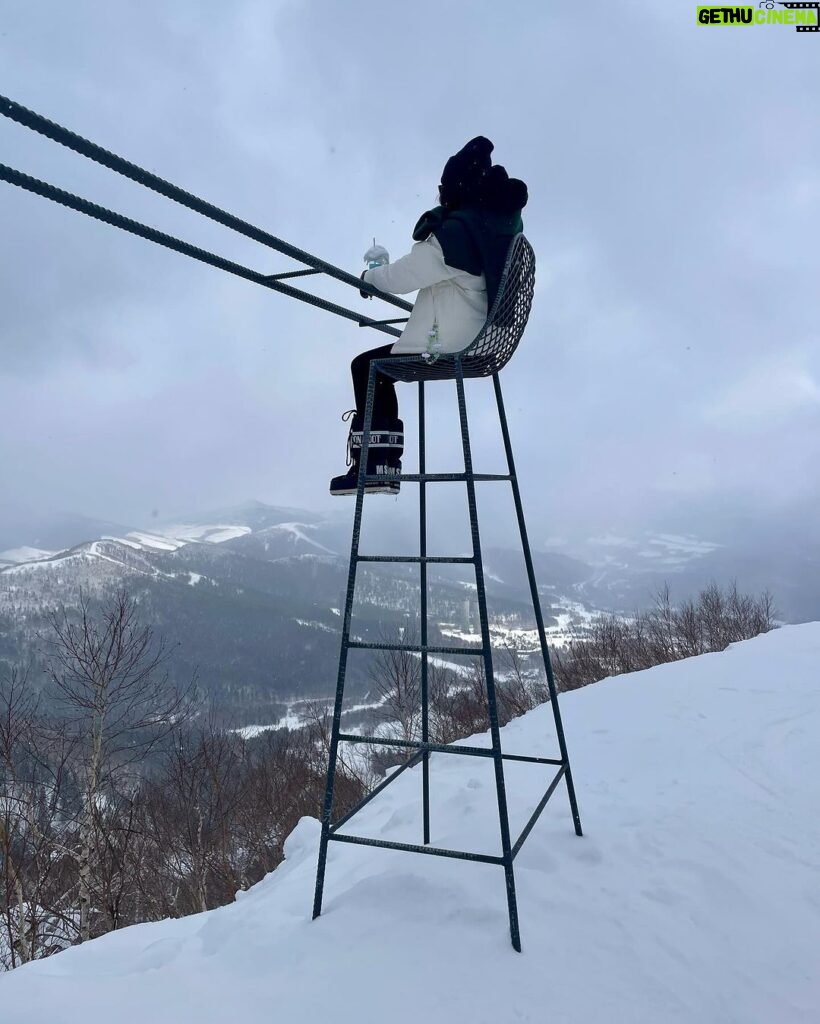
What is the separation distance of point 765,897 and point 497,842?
1250mm

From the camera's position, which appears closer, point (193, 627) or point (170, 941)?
point (170, 941)

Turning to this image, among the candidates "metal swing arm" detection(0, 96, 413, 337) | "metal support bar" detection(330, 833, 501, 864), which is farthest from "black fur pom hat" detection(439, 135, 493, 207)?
"metal support bar" detection(330, 833, 501, 864)

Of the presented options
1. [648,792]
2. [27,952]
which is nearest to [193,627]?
[27,952]

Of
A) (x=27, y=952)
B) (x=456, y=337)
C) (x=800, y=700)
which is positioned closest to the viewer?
(x=456, y=337)

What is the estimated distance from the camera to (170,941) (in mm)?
2455

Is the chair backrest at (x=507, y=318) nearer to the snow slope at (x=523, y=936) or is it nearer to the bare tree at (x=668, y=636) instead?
the snow slope at (x=523, y=936)

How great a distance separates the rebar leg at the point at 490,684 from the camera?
2062mm

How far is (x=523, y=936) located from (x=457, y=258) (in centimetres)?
275

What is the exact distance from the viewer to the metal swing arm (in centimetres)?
162

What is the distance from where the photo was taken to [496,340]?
2.75 m

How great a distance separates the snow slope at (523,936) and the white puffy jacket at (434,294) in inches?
96.4

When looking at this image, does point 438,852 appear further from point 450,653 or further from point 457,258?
point 457,258

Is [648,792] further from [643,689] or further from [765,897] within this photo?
[643,689]

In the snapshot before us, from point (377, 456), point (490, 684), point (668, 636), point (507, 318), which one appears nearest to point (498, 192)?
point (507, 318)
